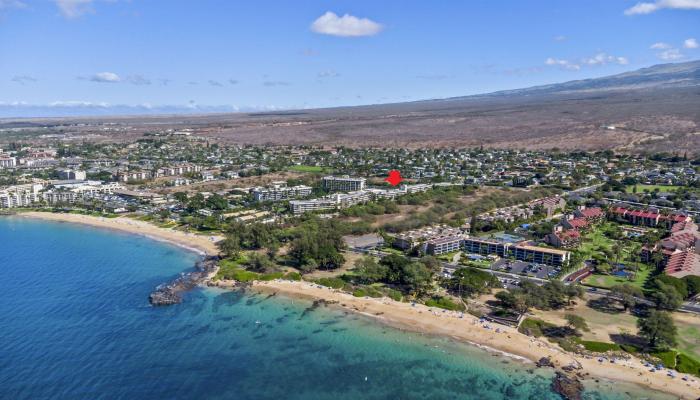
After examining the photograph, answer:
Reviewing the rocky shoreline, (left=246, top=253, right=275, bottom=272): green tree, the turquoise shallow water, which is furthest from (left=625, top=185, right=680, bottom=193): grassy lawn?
the rocky shoreline

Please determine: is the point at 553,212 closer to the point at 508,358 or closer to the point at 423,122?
the point at 508,358

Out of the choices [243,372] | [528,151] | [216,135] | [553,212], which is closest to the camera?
[243,372]

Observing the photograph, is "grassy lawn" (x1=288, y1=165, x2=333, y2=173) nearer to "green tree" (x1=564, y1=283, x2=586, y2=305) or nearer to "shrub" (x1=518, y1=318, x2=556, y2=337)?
"green tree" (x1=564, y1=283, x2=586, y2=305)

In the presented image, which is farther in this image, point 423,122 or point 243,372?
point 423,122

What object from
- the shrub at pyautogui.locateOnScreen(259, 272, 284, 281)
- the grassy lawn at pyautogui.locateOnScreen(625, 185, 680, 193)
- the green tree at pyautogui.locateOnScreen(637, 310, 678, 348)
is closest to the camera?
the green tree at pyautogui.locateOnScreen(637, 310, 678, 348)

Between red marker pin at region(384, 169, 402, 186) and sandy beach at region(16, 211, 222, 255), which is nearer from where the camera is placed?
sandy beach at region(16, 211, 222, 255)

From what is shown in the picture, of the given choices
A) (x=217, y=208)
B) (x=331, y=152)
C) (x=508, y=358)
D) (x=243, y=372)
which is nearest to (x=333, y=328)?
(x=243, y=372)
